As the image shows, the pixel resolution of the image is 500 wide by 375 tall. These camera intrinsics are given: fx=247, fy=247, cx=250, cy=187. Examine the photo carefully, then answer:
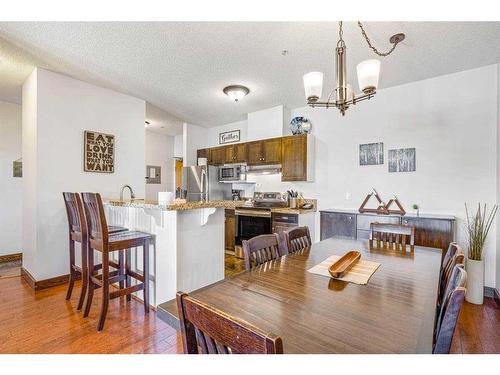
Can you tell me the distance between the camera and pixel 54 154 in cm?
312

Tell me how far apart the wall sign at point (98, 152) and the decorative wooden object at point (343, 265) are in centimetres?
343

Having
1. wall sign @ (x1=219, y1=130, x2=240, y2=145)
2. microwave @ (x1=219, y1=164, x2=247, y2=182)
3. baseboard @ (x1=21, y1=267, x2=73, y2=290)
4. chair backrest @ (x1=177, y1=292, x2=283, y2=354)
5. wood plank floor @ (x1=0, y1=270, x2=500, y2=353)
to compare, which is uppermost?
wall sign @ (x1=219, y1=130, x2=240, y2=145)

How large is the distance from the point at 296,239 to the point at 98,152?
3.06 m

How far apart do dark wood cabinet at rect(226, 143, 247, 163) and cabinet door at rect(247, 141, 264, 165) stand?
112 mm

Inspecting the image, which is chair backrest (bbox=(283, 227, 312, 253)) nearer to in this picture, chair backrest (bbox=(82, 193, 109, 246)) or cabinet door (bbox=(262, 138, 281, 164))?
chair backrest (bbox=(82, 193, 109, 246))

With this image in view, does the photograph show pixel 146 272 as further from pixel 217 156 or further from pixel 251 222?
pixel 217 156

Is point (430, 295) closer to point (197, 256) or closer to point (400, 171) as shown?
point (197, 256)

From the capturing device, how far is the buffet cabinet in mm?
2885

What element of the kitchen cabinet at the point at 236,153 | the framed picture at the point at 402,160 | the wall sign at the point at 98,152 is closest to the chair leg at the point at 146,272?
the wall sign at the point at 98,152

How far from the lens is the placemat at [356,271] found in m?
1.34

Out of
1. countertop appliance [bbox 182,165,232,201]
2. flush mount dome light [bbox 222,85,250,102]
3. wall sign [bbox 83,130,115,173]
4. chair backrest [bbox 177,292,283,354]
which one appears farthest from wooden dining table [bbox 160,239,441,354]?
countertop appliance [bbox 182,165,232,201]

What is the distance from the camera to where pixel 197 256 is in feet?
8.11

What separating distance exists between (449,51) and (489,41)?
0.31 metres
